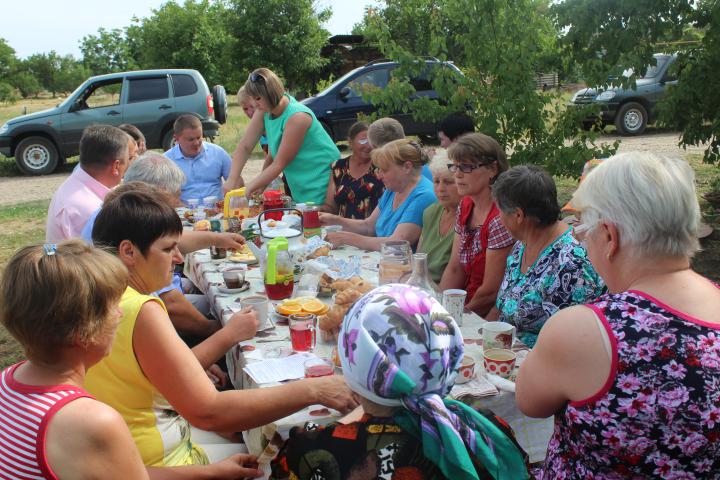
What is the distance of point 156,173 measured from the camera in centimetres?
388

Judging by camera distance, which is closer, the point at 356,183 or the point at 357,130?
the point at 356,183

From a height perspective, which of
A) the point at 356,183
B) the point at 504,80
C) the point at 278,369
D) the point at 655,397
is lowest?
the point at 278,369

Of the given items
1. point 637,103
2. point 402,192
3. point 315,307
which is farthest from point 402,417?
point 637,103

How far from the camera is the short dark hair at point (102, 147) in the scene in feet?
12.5

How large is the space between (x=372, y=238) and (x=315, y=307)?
3.96 feet

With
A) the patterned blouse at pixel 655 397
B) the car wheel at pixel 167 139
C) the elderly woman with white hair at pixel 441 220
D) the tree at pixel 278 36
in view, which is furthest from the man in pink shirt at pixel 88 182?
the tree at pixel 278 36

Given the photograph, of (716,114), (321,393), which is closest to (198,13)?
(716,114)

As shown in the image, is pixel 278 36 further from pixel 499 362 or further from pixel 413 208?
pixel 499 362

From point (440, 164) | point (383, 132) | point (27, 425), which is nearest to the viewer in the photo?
point (27, 425)

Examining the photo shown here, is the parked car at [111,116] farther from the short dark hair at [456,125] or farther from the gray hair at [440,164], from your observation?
the gray hair at [440,164]

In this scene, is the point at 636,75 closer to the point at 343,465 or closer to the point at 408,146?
the point at 408,146

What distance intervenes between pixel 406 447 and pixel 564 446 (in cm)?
49

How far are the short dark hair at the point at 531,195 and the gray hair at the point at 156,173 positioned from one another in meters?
2.18

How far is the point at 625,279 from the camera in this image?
5.35ft
